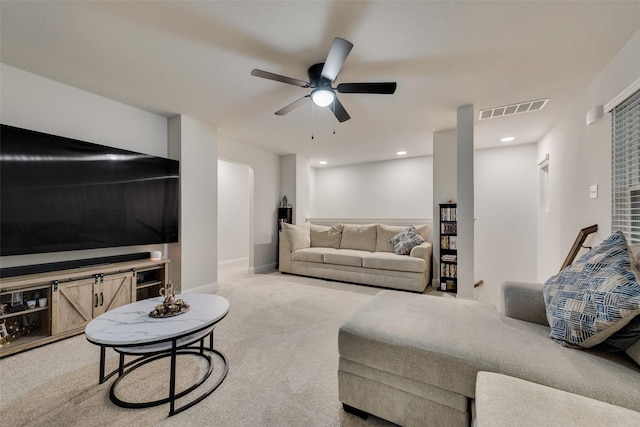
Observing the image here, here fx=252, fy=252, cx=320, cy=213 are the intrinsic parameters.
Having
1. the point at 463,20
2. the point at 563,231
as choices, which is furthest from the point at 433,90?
the point at 563,231

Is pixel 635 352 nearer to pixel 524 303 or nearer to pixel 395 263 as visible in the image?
pixel 524 303

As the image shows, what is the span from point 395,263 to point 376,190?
251 centimetres

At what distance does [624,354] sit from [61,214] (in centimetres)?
402

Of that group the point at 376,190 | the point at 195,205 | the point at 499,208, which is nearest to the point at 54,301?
the point at 195,205

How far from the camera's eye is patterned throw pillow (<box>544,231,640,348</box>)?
103 cm

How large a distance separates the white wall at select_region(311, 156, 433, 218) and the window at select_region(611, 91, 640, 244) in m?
3.37

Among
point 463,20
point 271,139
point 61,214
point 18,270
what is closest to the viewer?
point 463,20

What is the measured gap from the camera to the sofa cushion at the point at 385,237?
4.67 m

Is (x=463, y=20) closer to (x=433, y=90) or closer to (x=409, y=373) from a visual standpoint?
(x=433, y=90)

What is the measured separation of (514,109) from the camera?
120 inches

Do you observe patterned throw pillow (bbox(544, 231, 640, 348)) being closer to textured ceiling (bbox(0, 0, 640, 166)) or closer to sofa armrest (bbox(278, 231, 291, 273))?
textured ceiling (bbox(0, 0, 640, 166))

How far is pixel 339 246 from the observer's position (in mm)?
5156

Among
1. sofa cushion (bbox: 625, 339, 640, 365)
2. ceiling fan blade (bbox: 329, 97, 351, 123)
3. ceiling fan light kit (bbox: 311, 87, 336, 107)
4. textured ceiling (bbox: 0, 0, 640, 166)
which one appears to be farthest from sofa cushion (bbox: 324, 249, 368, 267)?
sofa cushion (bbox: 625, 339, 640, 365)

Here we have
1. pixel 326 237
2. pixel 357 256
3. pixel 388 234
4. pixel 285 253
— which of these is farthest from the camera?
pixel 326 237
